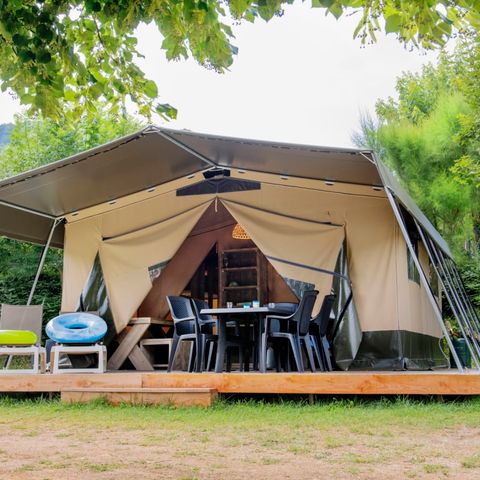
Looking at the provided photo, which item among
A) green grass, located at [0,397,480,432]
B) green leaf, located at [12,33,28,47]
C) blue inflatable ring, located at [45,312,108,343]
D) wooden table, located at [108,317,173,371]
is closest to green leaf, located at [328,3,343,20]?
green leaf, located at [12,33,28,47]

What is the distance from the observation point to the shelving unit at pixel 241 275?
27.4ft

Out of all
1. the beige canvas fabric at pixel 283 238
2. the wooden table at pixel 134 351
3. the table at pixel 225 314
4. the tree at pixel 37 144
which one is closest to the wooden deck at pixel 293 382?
the table at pixel 225 314

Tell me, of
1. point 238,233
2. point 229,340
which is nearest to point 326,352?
point 229,340

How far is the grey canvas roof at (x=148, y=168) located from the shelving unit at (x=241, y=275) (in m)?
1.72

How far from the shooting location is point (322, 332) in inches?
240

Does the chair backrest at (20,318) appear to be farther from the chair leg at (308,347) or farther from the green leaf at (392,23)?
the green leaf at (392,23)

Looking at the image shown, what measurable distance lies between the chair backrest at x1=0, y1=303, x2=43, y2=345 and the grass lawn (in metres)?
1.74

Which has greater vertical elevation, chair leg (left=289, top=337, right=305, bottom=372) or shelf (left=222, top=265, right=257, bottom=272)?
shelf (left=222, top=265, right=257, bottom=272)

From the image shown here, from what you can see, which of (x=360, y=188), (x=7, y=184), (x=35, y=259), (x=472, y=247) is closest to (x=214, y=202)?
(x=360, y=188)

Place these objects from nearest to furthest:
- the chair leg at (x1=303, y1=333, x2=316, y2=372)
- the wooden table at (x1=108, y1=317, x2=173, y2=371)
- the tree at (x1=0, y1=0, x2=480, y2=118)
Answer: the tree at (x1=0, y1=0, x2=480, y2=118)
the chair leg at (x1=303, y1=333, x2=316, y2=372)
the wooden table at (x1=108, y1=317, x2=173, y2=371)

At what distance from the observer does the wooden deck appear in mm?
4855

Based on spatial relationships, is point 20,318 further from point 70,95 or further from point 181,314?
point 70,95

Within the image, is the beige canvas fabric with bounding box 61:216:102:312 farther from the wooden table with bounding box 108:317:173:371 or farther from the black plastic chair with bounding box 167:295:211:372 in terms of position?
the black plastic chair with bounding box 167:295:211:372

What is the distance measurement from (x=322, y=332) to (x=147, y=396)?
1.85 meters
